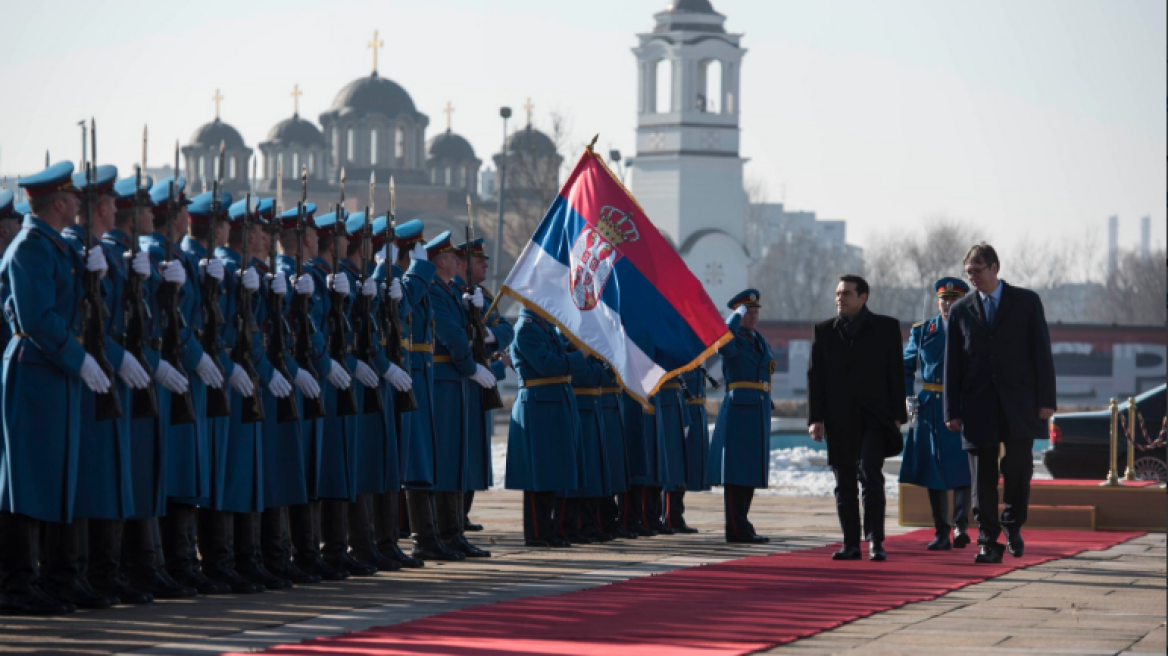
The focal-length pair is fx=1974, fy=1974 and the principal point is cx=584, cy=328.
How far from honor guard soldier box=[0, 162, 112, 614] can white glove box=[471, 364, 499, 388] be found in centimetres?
345

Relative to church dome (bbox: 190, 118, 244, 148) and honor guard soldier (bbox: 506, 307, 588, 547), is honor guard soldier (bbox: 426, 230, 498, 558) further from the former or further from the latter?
church dome (bbox: 190, 118, 244, 148)

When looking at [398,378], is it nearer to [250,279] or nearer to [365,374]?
[365,374]

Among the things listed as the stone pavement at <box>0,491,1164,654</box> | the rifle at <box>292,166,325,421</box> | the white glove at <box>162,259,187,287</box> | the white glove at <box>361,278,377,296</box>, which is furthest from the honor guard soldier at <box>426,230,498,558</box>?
the white glove at <box>162,259,187,287</box>

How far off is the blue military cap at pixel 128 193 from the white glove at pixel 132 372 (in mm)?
785

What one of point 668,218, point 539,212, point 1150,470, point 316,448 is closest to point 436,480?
point 316,448

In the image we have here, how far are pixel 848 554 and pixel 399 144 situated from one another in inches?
3100

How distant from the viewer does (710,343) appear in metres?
12.8

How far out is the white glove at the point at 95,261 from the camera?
27.8 feet

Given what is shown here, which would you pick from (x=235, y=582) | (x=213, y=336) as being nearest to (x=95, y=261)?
(x=213, y=336)

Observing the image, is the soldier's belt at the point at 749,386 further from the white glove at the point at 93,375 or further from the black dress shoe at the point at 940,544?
the white glove at the point at 93,375

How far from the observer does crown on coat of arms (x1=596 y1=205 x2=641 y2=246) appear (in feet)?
42.2

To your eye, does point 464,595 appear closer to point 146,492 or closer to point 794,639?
point 146,492

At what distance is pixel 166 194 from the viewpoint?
937 centimetres

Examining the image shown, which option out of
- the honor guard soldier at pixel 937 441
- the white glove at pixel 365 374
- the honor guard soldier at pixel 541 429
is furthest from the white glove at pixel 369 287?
the honor guard soldier at pixel 937 441
